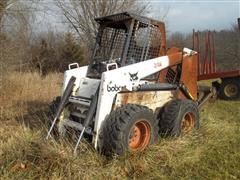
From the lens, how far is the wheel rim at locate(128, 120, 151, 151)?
5.92m

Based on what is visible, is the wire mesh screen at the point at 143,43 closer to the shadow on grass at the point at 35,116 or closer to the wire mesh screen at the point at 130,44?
the wire mesh screen at the point at 130,44

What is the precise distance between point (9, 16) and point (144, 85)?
8.34m

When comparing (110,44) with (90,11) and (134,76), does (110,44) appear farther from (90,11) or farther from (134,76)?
(90,11)

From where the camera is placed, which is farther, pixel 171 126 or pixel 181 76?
pixel 181 76

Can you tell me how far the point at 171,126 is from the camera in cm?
642

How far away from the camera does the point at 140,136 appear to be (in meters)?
6.09

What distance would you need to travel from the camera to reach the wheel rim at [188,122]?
6.88 m

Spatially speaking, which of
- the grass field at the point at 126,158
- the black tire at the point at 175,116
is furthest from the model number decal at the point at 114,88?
the black tire at the point at 175,116

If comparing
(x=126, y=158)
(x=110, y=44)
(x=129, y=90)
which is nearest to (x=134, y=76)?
(x=129, y=90)

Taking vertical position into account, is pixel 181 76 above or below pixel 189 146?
above

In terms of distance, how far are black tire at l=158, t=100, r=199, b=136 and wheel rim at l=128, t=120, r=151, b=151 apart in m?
0.52

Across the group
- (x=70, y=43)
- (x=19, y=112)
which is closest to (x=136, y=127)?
(x=19, y=112)

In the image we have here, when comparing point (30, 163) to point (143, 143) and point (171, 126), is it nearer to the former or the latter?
point (143, 143)

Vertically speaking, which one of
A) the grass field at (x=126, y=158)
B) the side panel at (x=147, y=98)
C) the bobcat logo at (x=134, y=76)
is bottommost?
the grass field at (x=126, y=158)
